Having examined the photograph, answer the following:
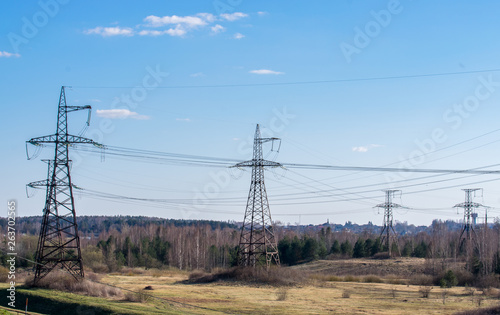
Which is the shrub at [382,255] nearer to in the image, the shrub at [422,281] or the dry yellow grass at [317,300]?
the shrub at [422,281]

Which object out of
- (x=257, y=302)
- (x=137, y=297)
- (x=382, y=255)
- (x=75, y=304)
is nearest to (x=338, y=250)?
(x=382, y=255)

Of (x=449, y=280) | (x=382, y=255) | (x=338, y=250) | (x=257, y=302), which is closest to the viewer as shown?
(x=257, y=302)

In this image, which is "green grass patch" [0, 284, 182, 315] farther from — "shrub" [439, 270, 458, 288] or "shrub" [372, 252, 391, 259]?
"shrub" [372, 252, 391, 259]

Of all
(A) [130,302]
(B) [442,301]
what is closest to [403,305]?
(B) [442,301]

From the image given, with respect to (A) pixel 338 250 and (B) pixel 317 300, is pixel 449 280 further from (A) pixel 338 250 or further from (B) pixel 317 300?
(A) pixel 338 250

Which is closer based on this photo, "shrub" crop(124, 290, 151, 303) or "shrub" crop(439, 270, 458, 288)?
"shrub" crop(124, 290, 151, 303)

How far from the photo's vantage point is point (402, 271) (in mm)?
68562

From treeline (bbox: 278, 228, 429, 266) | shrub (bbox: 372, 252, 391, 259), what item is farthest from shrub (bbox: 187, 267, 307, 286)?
treeline (bbox: 278, 228, 429, 266)

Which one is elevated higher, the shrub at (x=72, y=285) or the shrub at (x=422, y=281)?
the shrub at (x=72, y=285)

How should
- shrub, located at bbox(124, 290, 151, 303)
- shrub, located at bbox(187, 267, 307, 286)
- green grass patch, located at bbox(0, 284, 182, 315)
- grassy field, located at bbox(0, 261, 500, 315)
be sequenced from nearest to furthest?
1. green grass patch, located at bbox(0, 284, 182, 315)
2. grassy field, located at bbox(0, 261, 500, 315)
3. shrub, located at bbox(124, 290, 151, 303)
4. shrub, located at bbox(187, 267, 307, 286)

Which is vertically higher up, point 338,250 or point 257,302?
point 338,250

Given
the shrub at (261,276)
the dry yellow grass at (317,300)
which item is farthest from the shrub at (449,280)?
the shrub at (261,276)

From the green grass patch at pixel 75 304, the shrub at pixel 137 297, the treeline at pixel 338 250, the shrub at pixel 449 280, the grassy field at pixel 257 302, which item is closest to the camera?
the green grass patch at pixel 75 304

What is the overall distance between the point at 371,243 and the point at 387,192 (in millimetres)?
11562
